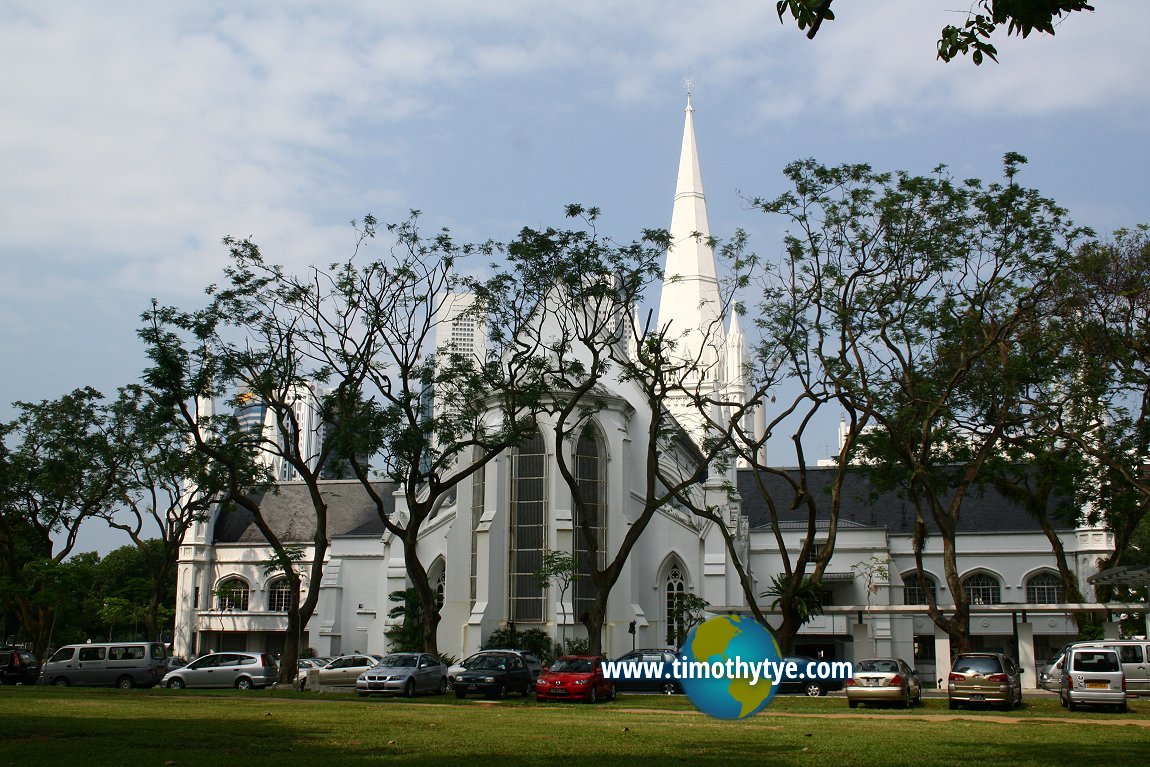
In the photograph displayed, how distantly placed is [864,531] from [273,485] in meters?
29.0

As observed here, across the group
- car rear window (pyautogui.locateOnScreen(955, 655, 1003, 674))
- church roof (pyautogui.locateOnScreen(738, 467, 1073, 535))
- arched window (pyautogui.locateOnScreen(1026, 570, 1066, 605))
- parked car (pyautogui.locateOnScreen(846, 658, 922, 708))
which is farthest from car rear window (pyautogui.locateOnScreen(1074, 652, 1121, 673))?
arched window (pyautogui.locateOnScreen(1026, 570, 1066, 605))

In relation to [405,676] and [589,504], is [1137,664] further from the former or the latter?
[589,504]

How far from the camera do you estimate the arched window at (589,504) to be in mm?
42656

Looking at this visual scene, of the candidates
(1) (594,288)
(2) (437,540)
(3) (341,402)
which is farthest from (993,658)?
(2) (437,540)

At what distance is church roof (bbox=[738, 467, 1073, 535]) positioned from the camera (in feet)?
176

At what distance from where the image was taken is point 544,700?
28062 millimetres

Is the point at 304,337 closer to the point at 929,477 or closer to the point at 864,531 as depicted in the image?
the point at 929,477

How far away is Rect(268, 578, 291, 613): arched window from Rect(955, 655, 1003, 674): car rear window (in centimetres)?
4232

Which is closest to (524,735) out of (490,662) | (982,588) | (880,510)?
(490,662)

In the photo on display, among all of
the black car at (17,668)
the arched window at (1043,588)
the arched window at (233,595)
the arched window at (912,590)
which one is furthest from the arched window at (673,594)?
the arched window at (233,595)

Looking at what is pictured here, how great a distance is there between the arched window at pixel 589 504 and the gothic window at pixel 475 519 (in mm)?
3843

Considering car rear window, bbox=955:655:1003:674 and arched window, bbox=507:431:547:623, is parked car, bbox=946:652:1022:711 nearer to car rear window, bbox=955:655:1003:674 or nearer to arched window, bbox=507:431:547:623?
car rear window, bbox=955:655:1003:674

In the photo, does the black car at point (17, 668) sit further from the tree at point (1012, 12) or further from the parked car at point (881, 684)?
the tree at point (1012, 12)

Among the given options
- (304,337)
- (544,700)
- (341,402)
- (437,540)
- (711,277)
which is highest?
(711,277)
